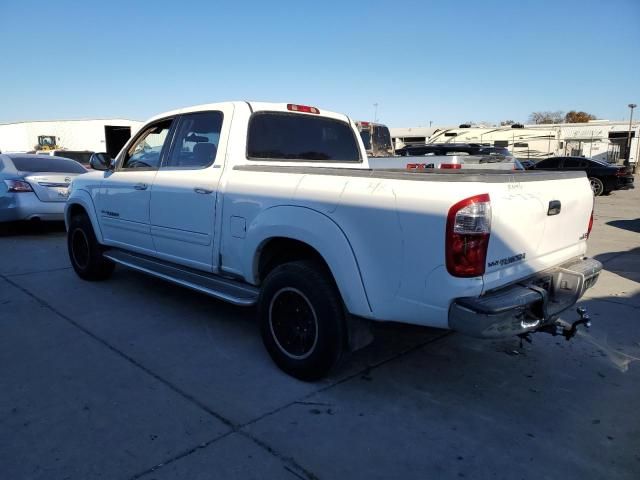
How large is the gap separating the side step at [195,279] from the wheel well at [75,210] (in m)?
1.04

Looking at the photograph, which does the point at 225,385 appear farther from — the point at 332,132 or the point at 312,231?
the point at 332,132

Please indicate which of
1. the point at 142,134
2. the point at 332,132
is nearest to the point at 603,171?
the point at 332,132

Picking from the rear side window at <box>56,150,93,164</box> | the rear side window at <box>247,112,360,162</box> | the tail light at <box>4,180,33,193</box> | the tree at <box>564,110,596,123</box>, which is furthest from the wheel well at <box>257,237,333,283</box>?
the tree at <box>564,110,596,123</box>

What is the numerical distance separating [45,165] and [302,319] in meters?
7.91

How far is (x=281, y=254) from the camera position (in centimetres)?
365

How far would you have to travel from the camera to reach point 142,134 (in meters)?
5.04

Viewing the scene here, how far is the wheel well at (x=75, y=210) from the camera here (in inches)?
234

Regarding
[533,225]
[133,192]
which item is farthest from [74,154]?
[533,225]

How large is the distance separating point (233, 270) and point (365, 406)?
150 centimetres

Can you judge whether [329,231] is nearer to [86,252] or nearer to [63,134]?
[86,252]

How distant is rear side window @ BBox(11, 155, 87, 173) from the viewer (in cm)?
889

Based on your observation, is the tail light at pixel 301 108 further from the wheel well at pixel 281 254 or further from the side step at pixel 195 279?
the side step at pixel 195 279

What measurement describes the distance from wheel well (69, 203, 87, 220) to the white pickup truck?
46.8 inches

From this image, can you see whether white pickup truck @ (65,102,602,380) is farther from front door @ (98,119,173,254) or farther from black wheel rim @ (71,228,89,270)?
black wheel rim @ (71,228,89,270)
